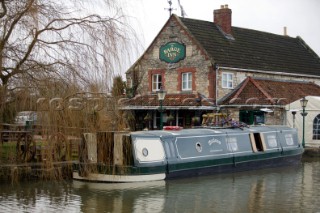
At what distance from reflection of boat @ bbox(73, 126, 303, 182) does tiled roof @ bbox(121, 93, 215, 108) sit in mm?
7243

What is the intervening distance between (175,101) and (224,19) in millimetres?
6389

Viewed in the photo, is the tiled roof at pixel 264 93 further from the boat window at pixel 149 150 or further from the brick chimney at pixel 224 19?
the boat window at pixel 149 150

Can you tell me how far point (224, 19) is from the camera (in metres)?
32.1

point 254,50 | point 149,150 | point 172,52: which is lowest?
point 149,150

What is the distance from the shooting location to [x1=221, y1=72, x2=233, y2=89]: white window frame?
28859mm

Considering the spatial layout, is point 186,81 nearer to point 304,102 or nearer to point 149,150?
point 304,102

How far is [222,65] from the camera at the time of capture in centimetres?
2853

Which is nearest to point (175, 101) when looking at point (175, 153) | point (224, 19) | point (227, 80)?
point (227, 80)

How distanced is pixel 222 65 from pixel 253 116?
315cm

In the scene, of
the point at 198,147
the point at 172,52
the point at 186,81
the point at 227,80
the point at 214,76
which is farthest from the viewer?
the point at 172,52

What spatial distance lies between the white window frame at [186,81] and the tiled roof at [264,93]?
6.98ft

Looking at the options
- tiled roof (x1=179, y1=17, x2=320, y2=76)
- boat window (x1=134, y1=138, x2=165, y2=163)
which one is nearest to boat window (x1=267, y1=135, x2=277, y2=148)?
boat window (x1=134, y1=138, x2=165, y2=163)

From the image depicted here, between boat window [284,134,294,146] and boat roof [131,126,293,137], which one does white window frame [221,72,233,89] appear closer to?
boat roof [131,126,293,137]

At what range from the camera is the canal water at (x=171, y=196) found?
40.2ft
